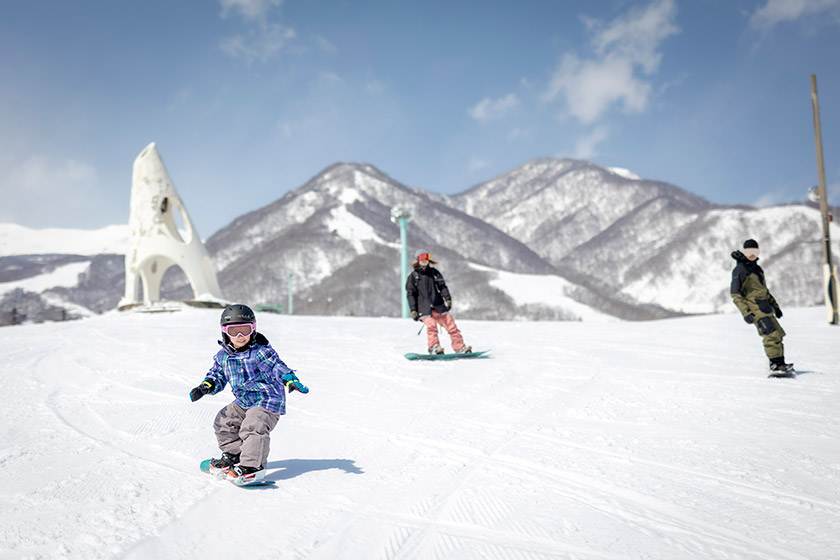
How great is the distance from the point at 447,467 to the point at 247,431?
1.28m

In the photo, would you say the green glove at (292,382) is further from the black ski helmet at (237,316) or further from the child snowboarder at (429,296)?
the child snowboarder at (429,296)

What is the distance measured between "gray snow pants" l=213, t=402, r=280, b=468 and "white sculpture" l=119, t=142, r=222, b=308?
24.7m

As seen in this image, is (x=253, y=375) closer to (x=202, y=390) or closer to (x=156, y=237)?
(x=202, y=390)

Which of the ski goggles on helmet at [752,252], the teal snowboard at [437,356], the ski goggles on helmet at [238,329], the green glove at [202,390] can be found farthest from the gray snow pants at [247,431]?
the ski goggles on helmet at [752,252]

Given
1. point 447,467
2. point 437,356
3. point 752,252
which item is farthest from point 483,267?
point 447,467

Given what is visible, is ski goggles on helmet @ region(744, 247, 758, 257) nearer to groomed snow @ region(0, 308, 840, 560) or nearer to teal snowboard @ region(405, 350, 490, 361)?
groomed snow @ region(0, 308, 840, 560)

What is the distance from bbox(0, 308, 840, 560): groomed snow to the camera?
2443 millimetres

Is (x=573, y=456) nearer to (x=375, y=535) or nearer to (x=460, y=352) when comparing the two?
(x=375, y=535)

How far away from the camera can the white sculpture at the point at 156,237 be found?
90.9 feet

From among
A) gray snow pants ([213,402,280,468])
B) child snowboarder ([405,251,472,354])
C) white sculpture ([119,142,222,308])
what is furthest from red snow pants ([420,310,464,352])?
white sculpture ([119,142,222,308])

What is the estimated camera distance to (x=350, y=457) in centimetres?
380

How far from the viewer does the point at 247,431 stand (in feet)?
10.8

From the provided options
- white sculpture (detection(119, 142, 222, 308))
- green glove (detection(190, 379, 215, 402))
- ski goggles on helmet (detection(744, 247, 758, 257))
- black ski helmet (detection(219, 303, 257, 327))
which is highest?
white sculpture (detection(119, 142, 222, 308))

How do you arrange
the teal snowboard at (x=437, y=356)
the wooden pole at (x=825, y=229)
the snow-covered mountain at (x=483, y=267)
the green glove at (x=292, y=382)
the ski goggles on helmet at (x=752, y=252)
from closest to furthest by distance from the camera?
the green glove at (x=292, y=382)
the ski goggles on helmet at (x=752, y=252)
the teal snowboard at (x=437, y=356)
the wooden pole at (x=825, y=229)
the snow-covered mountain at (x=483, y=267)
